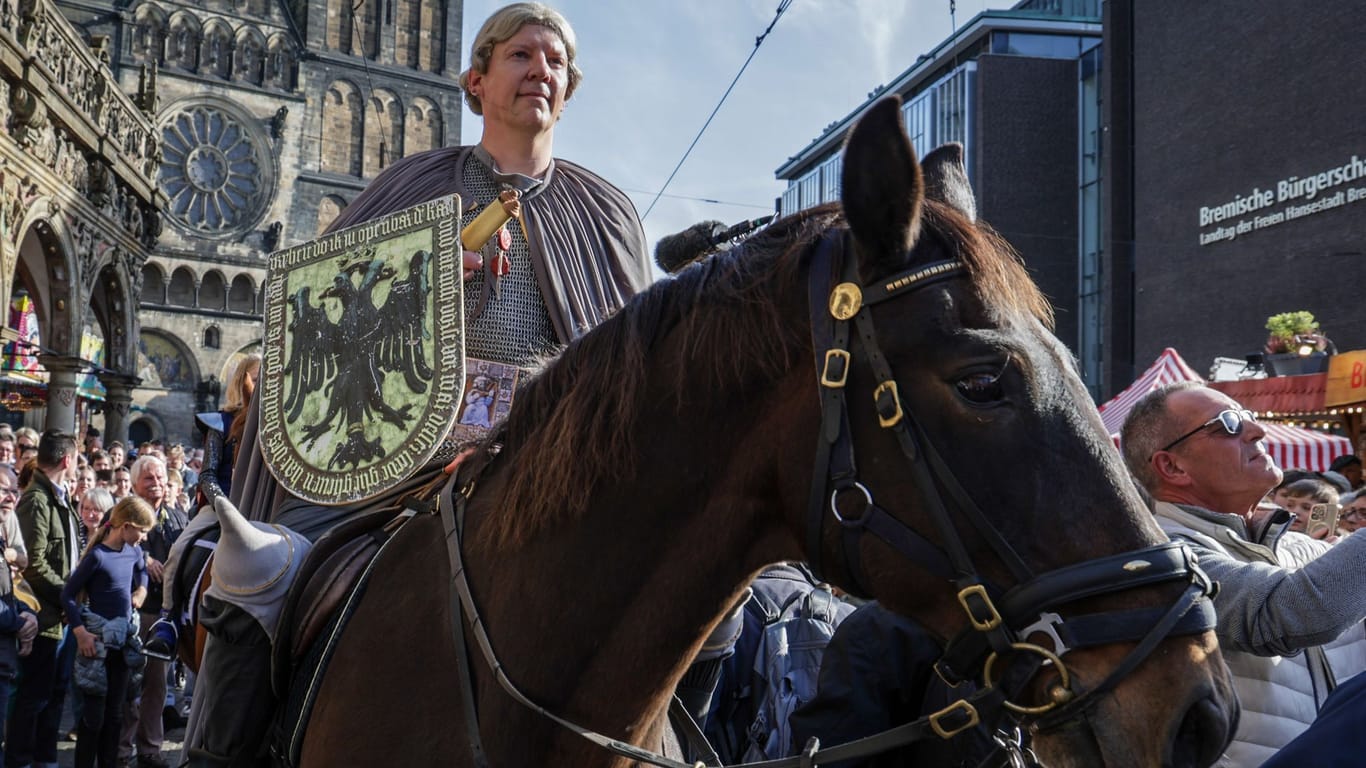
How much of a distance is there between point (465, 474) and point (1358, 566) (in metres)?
2.00

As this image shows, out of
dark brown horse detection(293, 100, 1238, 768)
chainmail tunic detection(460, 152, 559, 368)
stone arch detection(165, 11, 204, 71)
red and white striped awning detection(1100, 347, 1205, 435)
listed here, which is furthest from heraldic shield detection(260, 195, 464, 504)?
stone arch detection(165, 11, 204, 71)

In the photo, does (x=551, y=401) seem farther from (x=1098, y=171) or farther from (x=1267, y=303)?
(x=1098, y=171)

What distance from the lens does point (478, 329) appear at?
2846 mm

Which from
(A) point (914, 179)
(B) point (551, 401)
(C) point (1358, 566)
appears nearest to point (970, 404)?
(A) point (914, 179)

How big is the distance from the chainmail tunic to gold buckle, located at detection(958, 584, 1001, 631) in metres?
1.54

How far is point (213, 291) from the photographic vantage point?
49.0m

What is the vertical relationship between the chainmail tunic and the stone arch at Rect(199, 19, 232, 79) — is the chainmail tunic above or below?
below

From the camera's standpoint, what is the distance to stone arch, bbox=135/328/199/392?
47.4 metres

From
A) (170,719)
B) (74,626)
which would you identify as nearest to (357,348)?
(74,626)

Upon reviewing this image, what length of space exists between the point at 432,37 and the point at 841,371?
2261 inches

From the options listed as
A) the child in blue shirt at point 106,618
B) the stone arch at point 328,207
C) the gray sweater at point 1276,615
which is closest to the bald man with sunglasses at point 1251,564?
the gray sweater at point 1276,615


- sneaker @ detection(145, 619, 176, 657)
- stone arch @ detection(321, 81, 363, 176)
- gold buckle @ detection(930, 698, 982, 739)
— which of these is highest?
stone arch @ detection(321, 81, 363, 176)

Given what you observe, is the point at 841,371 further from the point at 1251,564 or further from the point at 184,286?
the point at 184,286

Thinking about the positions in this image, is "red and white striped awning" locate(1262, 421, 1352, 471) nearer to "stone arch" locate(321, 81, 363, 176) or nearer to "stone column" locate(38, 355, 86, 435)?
"stone column" locate(38, 355, 86, 435)
